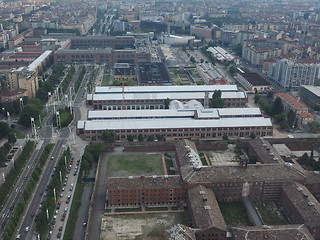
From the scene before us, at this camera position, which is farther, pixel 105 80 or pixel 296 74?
pixel 105 80

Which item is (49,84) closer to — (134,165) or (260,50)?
(134,165)

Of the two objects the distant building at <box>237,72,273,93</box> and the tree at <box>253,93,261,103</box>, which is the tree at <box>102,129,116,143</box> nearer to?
the tree at <box>253,93,261,103</box>

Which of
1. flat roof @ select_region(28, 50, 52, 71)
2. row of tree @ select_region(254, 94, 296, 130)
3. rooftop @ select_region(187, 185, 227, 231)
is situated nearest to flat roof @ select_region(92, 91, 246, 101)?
row of tree @ select_region(254, 94, 296, 130)

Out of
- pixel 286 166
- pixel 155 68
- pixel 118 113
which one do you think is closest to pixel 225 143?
pixel 286 166

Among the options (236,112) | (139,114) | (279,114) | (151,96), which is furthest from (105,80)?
(279,114)

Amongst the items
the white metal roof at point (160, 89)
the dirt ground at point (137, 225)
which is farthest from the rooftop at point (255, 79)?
the dirt ground at point (137, 225)
